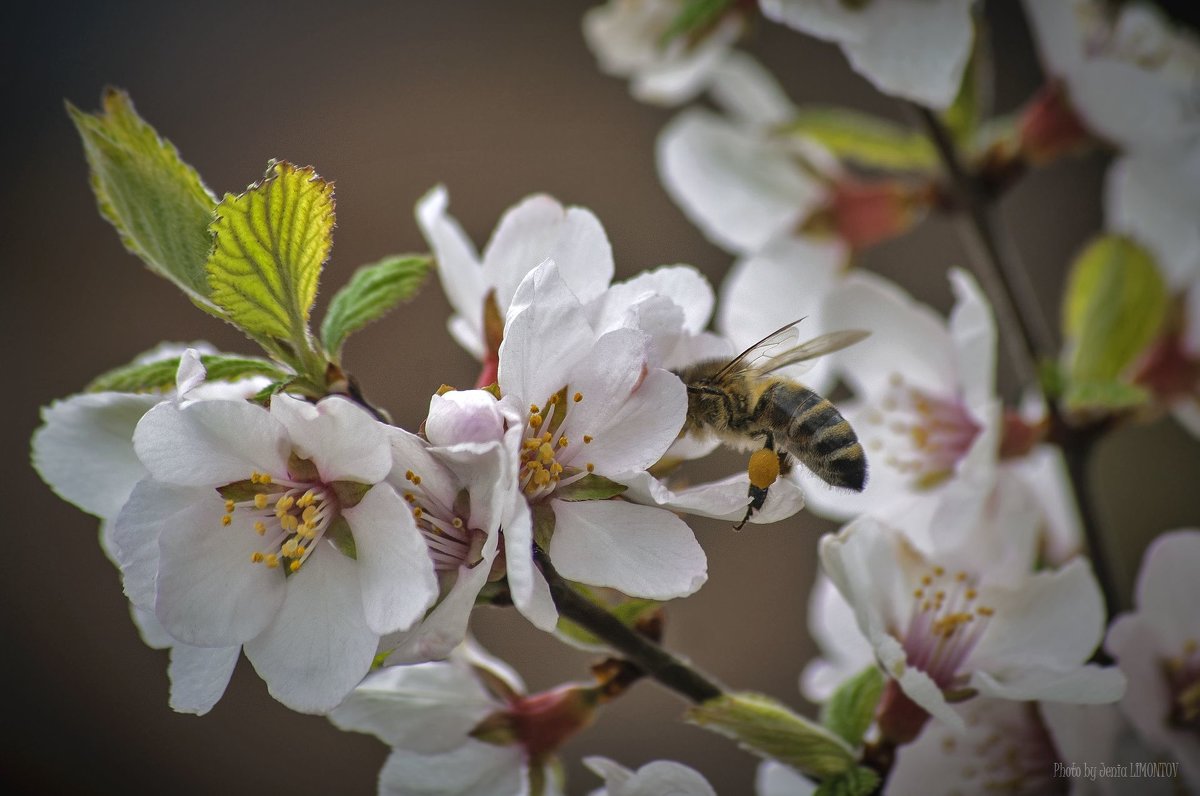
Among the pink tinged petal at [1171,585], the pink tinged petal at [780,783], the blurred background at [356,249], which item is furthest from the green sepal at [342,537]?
the blurred background at [356,249]

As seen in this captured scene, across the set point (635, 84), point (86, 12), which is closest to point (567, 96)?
point (86, 12)

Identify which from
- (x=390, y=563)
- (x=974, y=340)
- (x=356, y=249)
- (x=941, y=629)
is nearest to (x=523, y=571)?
(x=390, y=563)

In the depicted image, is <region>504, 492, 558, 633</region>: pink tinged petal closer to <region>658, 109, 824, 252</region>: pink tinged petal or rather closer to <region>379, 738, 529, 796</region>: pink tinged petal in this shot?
<region>379, 738, 529, 796</region>: pink tinged petal

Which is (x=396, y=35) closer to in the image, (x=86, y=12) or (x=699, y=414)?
(x=86, y=12)

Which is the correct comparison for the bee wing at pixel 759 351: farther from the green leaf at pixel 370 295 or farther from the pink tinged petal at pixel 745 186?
the pink tinged petal at pixel 745 186

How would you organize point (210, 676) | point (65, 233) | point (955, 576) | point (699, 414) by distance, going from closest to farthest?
point (210, 676) < point (699, 414) < point (955, 576) < point (65, 233)

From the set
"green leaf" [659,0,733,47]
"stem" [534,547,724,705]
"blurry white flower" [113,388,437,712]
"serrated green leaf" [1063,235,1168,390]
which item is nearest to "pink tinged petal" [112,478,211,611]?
"blurry white flower" [113,388,437,712]
